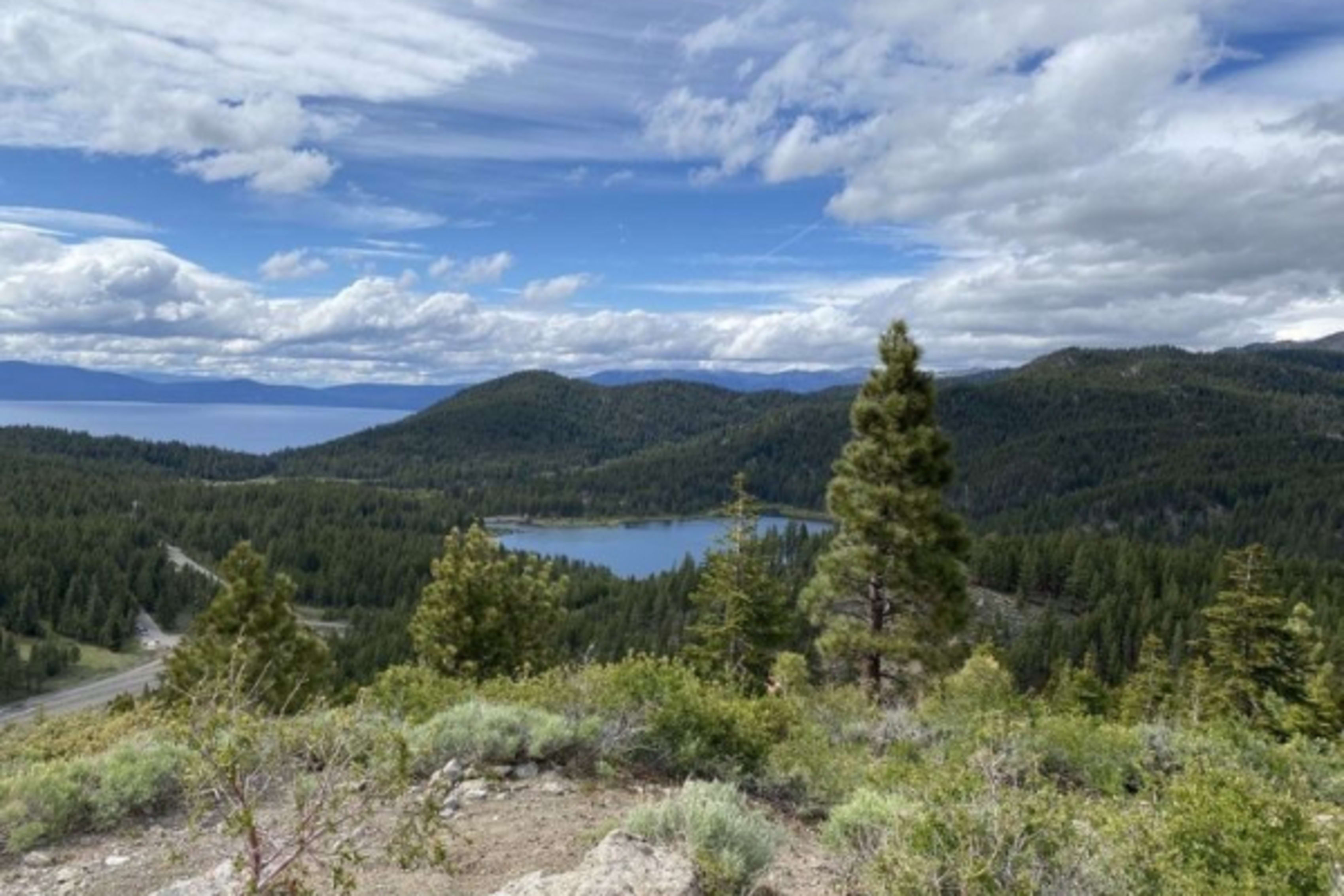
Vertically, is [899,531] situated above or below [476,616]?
above

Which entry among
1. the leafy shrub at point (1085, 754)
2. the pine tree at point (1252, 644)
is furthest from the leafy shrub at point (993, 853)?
the pine tree at point (1252, 644)

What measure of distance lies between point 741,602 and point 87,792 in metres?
23.2

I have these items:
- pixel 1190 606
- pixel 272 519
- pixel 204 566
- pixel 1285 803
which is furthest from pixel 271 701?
pixel 272 519

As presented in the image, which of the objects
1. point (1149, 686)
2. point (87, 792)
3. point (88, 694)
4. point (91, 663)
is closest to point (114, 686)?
point (88, 694)

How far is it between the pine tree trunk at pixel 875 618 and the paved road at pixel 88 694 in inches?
3082

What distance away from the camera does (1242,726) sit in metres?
10.7

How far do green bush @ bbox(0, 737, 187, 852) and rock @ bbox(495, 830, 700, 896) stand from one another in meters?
3.74

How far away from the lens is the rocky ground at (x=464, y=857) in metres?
6.34

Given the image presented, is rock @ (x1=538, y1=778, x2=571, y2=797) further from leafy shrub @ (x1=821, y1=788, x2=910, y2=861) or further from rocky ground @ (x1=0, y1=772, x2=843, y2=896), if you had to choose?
leafy shrub @ (x1=821, y1=788, x2=910, y2=861)

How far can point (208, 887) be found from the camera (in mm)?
5734

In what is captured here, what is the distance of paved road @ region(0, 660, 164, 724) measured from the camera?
7894cm

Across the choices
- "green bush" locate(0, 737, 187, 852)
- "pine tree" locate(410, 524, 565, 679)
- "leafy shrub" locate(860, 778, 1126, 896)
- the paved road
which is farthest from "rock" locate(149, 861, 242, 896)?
the paved road

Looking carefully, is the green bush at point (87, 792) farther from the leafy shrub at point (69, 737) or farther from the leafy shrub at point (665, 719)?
the leafy shrub at point (665, 719)

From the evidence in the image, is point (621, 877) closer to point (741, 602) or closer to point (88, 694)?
point (741, 602)
